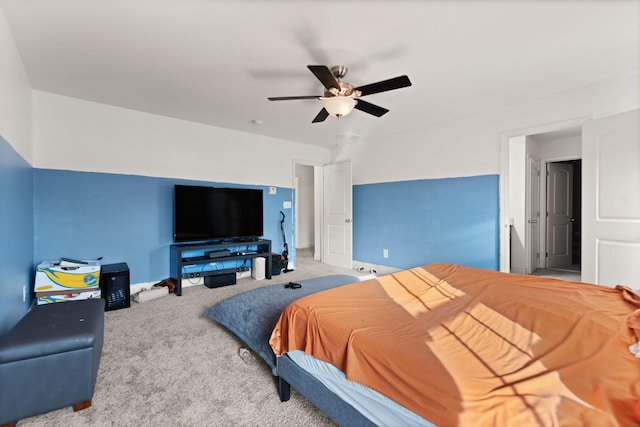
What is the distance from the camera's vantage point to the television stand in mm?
3779

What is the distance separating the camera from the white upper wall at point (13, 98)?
6.58 ft

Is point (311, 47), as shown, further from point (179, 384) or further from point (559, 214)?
point (559, 214)

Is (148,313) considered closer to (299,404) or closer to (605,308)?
(299,404)

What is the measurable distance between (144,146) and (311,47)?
2.85m

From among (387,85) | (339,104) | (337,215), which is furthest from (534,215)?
(339,104)

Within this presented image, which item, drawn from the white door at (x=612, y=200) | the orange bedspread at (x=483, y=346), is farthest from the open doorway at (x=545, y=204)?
the orange bedspread at (x=483, y=346)

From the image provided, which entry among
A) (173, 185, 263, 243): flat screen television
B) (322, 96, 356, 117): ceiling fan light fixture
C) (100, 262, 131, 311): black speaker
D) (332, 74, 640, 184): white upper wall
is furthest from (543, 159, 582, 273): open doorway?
(100, 262, 131, 311): black speaker

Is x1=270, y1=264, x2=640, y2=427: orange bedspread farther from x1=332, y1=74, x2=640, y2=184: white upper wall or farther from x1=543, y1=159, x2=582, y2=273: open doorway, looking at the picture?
x1=543, y1=159, x2=582, y2=273: open doorway

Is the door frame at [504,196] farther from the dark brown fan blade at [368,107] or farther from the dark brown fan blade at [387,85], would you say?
the dark brown fan blade at [387,85]

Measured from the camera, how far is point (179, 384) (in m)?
1.87

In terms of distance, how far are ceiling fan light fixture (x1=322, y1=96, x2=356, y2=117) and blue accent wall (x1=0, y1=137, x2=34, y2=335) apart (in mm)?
2418

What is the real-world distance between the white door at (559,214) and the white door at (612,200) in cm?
282

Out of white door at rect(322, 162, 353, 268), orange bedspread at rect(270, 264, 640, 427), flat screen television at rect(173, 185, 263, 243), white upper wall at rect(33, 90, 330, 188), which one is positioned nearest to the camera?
orange bedspread at rect(270, 264, 640, 427)

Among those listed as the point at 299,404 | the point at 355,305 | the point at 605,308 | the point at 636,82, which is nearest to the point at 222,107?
the point at 355,305
